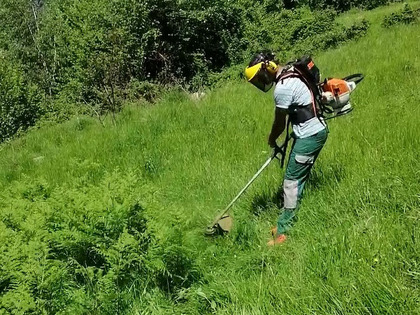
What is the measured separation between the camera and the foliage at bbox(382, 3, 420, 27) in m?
14.7

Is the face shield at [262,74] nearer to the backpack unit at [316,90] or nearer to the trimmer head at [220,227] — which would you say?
the backpack unit at [316,90]

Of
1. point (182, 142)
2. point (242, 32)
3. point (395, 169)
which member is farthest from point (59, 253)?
point (242, 32)

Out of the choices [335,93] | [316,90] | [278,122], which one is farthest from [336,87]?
[278,122]

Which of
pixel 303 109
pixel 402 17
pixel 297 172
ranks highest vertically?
pixel 303 109

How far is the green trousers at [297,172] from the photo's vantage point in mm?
4426

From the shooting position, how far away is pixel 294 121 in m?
4.50

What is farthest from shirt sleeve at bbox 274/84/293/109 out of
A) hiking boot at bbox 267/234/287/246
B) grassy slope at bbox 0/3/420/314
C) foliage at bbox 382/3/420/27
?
foliage at bbox 382/3/420/27

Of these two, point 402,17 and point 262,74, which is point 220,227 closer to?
point 262,74

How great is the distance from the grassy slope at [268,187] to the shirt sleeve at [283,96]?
996mm

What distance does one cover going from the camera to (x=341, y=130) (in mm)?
6418

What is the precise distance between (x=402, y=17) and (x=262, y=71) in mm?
13017

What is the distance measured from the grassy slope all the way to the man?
0.18m

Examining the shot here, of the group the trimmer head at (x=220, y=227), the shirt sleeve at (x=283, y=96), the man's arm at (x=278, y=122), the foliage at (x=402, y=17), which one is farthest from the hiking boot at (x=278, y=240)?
the foliage at (x=402, y=17)

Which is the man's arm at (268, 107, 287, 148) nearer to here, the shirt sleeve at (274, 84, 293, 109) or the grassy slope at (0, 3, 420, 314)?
the shirt sleeve at (274, 84, 293, 109)
